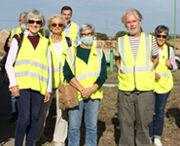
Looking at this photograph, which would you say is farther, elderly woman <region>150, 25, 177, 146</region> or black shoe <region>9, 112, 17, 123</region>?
black shoe <region>9, 112, 17, 123</region>

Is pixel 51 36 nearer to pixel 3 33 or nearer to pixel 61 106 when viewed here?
pixel 61 106

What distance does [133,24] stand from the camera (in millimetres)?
4031

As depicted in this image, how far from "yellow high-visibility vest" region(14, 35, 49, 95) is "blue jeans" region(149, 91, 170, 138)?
2.04 meters

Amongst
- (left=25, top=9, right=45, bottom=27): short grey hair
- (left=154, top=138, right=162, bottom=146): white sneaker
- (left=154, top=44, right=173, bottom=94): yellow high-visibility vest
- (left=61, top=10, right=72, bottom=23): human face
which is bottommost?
(left=154, top=138, right=162, bottom=146): white sneaker

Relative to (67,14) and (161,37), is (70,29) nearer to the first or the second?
(67,14)

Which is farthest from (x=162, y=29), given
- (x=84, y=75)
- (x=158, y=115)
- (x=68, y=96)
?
(x=68, y=96)

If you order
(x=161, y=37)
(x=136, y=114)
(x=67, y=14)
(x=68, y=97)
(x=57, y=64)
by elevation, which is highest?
(x=67, y=14)

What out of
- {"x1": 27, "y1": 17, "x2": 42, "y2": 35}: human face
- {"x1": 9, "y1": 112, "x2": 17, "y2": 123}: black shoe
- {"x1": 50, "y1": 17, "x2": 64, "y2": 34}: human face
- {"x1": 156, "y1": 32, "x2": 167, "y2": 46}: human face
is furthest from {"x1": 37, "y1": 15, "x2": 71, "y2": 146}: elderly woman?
{"x1": 9, "y1": 112, "x2": 17, "y2": 123}: black shoe

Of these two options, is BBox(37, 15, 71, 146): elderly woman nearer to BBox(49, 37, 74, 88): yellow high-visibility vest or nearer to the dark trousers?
BBox(49, 37, 74, 88): yellow high-visibility vest

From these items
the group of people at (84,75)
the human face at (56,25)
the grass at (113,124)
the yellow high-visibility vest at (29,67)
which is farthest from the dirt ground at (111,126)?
the human face at (56,25)

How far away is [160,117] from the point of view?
5051mm

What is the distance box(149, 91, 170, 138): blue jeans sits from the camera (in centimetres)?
493

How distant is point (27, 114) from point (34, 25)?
1.17m

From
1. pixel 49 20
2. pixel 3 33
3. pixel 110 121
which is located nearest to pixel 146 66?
pixel 49 20
